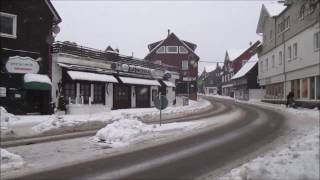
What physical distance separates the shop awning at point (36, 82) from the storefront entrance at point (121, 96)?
9453 mm

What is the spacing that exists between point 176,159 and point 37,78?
1974 cm

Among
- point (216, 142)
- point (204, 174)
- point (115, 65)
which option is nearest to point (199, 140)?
point (216, 142)

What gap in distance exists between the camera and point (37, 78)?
3119 centimetres

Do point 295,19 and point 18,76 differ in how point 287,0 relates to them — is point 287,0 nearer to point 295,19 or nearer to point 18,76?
point 295,19

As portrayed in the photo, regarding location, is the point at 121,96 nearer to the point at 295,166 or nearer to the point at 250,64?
the point at 250,64

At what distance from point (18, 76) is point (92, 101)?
7929 mm

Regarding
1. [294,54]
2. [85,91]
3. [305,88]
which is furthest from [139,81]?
[305,88]

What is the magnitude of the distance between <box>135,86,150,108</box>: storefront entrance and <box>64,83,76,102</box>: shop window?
416 inches

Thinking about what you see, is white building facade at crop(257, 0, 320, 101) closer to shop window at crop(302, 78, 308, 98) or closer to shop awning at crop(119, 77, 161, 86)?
shop window at crop(302, 78, 308, 98)

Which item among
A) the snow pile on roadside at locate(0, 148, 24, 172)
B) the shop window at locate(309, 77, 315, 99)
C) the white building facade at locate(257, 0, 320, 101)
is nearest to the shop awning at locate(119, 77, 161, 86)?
the white building facade at locate(257, 0, 320, 101)

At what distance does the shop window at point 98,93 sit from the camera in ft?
124

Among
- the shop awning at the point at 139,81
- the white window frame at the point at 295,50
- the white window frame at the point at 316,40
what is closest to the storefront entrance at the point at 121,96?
the shop awning at the point at 139,81

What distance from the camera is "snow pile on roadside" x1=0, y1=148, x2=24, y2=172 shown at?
494 inches

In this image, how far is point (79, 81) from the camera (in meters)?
35.0
